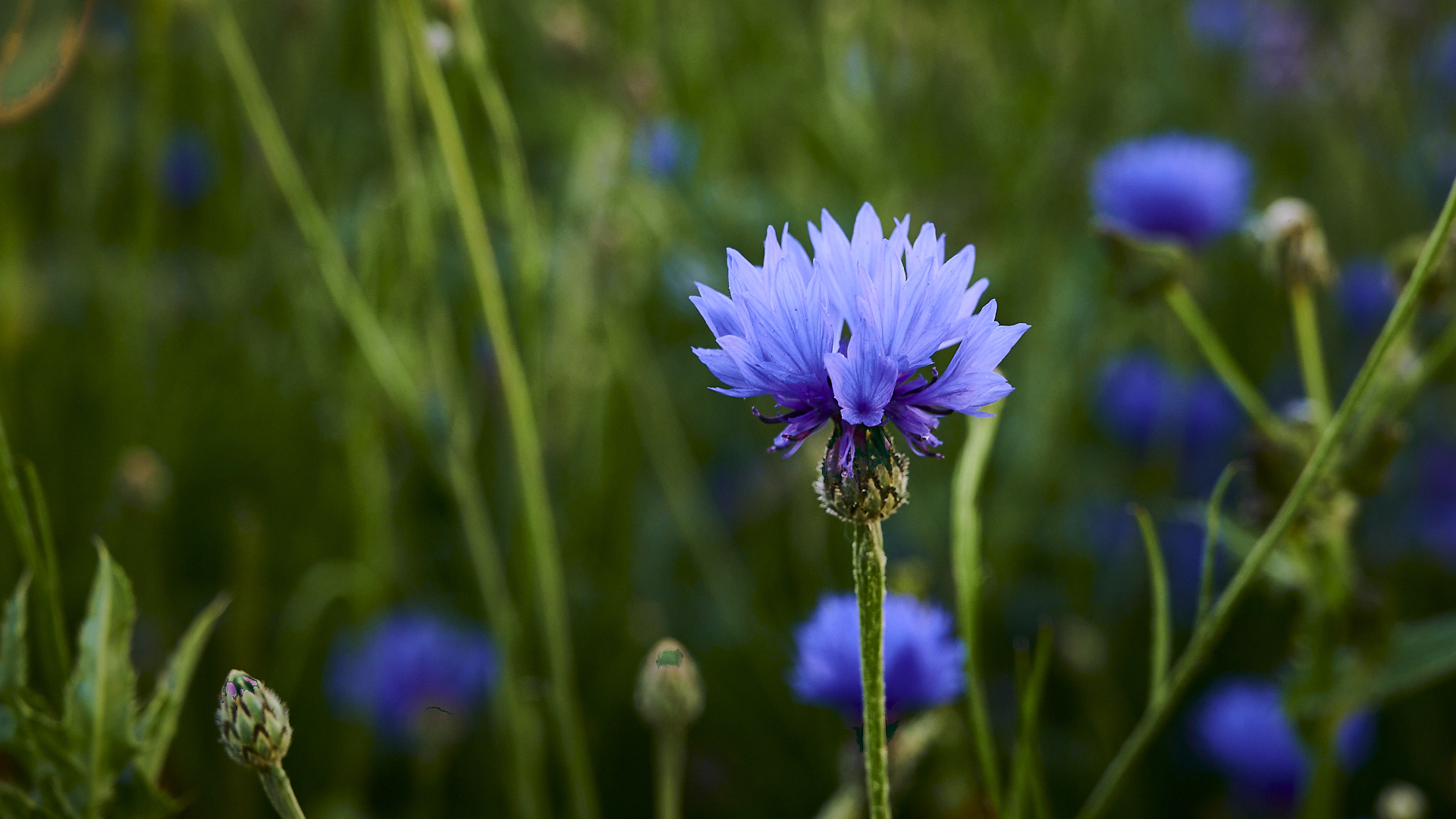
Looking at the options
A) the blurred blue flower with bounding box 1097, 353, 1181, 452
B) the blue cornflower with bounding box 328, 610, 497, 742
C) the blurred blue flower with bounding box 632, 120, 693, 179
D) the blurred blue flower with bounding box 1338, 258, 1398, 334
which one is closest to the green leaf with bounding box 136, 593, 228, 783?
the blue cornflower with bounding box 328, 610, 497, 742

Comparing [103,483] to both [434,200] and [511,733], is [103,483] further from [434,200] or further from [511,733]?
[511,733]

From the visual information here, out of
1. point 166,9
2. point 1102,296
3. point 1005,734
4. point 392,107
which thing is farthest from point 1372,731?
point 166,9

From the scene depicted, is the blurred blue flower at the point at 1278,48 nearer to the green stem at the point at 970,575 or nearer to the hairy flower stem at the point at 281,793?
the green stem at the point at 970,575

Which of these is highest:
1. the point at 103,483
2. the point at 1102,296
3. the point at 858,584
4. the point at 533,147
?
the point at 533,147

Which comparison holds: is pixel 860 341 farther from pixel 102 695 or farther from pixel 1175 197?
pixel 1175 197

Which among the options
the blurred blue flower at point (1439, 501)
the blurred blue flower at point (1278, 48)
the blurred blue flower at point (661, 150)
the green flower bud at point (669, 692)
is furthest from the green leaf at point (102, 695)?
the blurred blue flower at point (1278, 48)

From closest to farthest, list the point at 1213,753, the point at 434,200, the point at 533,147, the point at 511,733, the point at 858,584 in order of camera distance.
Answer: the point at 858,584, the point at 511,733, the point at 1213,753, the point at 434,200, the point at 533,147

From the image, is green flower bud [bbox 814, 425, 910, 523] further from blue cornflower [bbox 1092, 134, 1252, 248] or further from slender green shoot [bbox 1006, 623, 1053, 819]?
blue cornflower [bbox 1092, 134, 1252, 248]
